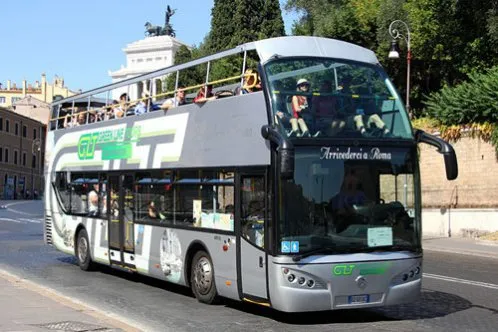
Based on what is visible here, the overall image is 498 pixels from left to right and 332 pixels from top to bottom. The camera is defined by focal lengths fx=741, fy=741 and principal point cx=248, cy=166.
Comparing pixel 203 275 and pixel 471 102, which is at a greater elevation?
pixel 471 102

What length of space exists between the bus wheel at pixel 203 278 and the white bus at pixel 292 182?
30mm

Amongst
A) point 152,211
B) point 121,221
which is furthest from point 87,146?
point 152,211

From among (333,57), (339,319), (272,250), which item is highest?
(333,57)

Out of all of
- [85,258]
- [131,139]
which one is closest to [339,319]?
[131,139]

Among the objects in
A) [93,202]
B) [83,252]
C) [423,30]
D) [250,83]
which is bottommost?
[83,252]

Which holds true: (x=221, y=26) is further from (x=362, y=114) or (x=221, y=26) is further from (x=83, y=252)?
(x=362, y=114)

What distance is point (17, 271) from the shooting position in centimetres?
1595

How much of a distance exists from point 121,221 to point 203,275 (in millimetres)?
3435

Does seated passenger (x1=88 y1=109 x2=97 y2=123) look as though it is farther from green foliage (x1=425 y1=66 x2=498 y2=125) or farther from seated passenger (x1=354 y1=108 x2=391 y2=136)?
green foliage (x1=425 y1=66 x2=498 y2=125)

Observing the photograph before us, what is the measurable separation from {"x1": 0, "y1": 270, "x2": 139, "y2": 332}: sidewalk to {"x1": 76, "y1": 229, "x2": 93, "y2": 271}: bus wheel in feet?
13.2

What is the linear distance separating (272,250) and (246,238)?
2.77ft

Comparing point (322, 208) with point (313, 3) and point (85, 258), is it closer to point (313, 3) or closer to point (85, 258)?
point (85, 258)

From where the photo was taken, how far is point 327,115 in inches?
377

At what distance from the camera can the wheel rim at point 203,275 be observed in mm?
11173
